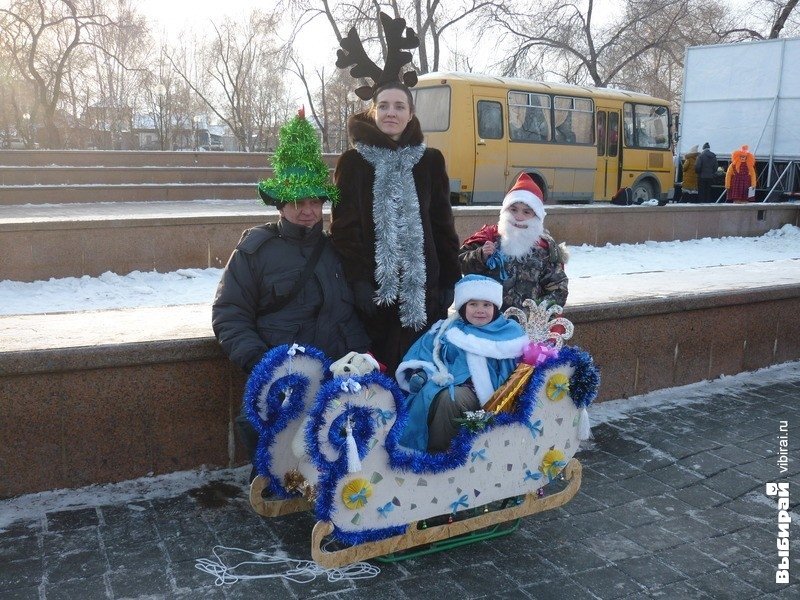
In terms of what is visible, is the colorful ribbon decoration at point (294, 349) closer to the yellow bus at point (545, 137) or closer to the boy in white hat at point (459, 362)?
the boy in white hat at point (459, 362)

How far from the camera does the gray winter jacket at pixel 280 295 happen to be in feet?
11.4

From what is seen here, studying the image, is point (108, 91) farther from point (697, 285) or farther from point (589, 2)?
point (697, 285)

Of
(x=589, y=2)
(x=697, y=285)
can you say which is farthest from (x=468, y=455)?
(x=589, y=2)

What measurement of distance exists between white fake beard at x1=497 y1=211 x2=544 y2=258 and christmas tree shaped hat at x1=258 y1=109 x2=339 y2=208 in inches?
42.4

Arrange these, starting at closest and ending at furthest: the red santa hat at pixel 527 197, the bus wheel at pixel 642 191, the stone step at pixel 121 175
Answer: the red santa hat at pixel 527 197, the stone step at pixel 121 175, the bus wheel at pixel 642 191

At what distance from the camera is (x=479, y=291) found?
3625mm

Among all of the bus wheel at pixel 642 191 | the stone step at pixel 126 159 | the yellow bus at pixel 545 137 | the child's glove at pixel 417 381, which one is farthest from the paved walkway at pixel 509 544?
the stone step at pixel 126 159

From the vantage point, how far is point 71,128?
130 ft

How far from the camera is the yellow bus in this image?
1596 centimetres

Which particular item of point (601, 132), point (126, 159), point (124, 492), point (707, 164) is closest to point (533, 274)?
point (124, 492)

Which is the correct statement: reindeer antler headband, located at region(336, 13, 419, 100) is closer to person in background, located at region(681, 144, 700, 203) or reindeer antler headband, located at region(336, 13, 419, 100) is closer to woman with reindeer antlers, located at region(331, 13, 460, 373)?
woman with reindeer antlers, located at region(331, 13, 460, 373)

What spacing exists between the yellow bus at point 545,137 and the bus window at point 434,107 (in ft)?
0.07

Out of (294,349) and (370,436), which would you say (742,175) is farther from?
(370,436)

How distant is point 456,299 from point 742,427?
8.66 feet
